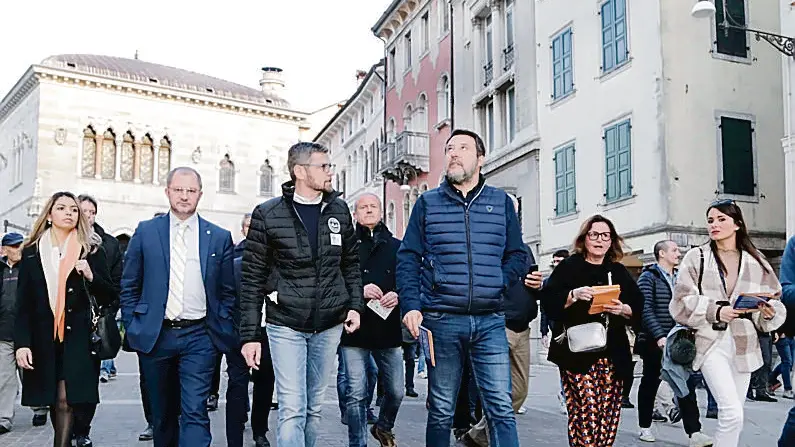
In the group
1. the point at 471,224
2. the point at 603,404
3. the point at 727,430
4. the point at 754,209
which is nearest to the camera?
the point at 471,224

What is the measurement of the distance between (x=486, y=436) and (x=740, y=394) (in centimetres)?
230

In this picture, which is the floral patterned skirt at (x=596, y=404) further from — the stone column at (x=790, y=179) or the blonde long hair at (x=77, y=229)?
the stone column at (x=790, y=179)

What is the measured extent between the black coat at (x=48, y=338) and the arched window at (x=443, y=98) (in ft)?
84.2

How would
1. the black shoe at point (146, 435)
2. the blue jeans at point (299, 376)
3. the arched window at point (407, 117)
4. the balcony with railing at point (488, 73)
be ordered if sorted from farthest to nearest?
1. the arched window at point (407, 117)
2. the balcony with railing at point (488, 73)
3. the black shoe at point (146, 435)
4. the blue jeans at point (299, 376)

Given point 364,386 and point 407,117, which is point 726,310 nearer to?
point 364,386

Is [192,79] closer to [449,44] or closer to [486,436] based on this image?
[449,44]

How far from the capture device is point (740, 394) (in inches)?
225

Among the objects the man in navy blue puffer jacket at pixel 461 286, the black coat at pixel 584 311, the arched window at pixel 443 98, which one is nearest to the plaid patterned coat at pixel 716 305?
the black coat at pixel 584 311

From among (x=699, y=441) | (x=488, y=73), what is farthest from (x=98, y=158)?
(x=699, y=441)

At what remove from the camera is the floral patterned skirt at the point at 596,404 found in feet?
20.0

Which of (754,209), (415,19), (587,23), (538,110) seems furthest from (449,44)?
(754,209)

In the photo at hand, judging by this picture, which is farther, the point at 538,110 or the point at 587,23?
the point at 538,110

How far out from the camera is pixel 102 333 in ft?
20.6

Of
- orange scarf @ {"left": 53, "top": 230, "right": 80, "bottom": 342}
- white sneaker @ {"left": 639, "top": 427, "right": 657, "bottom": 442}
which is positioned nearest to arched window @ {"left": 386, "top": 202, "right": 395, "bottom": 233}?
white sneaker @ {"left": 639, "top": 427, "right": 657, "bottom": 442}
